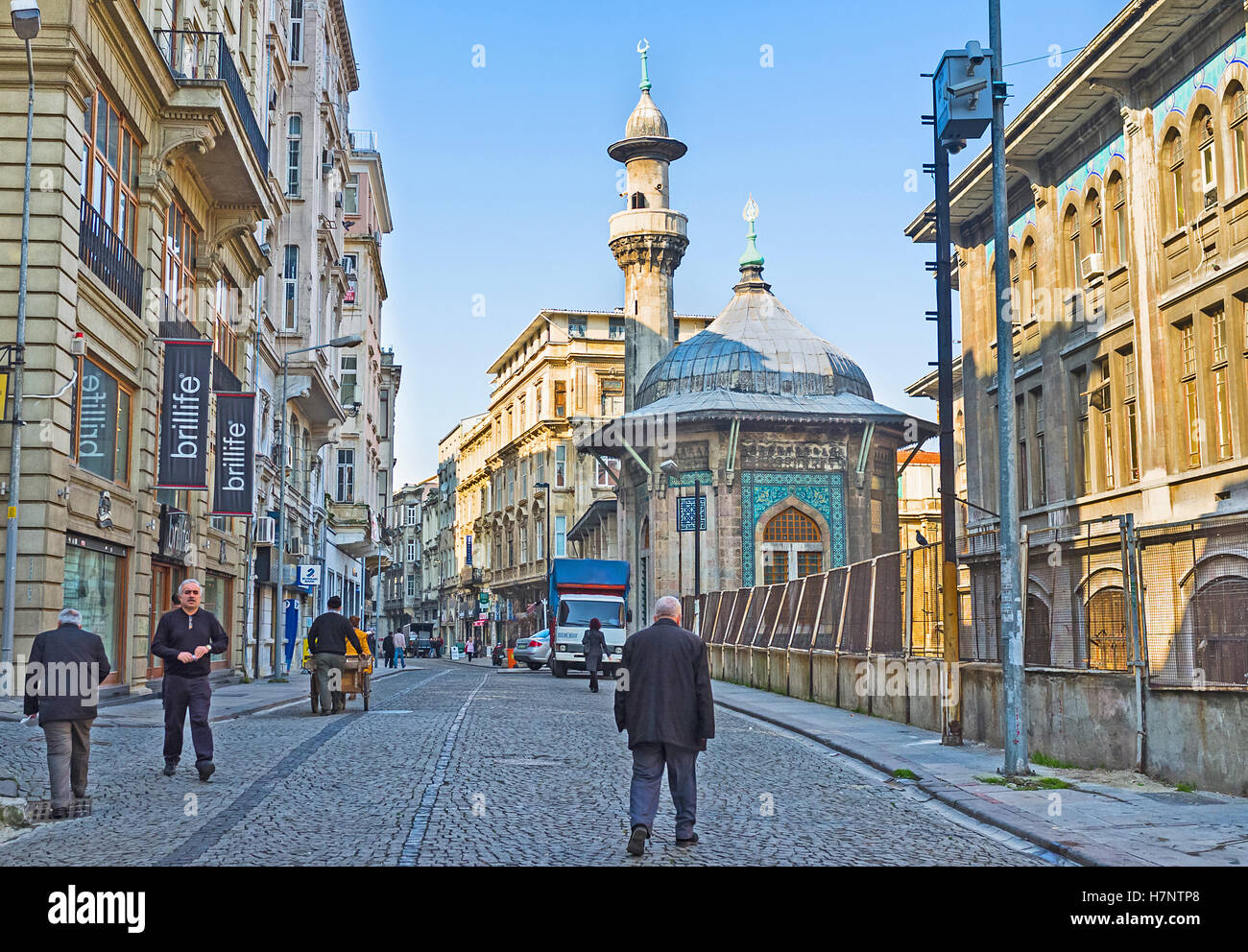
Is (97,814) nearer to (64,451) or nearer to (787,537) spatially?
(64,451)

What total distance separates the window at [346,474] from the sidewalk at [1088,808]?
47251 millimetres

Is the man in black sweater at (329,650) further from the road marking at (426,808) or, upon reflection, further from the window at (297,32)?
the window at (297,32)

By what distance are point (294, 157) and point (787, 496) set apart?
21.2 meters

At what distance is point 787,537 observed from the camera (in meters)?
50.0

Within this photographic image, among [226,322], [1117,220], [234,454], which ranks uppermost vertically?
[1117,220]

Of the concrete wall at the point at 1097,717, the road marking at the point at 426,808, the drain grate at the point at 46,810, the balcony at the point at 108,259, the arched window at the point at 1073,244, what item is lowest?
the road marking at the point at 426,808

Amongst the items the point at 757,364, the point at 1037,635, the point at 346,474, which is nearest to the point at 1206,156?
the point at 1037,635

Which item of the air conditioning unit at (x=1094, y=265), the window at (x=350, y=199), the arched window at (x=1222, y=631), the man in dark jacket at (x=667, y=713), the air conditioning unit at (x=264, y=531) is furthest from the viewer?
the window at (x=350, y=199)

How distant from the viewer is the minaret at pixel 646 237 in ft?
190

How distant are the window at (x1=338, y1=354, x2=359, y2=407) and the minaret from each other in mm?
11891

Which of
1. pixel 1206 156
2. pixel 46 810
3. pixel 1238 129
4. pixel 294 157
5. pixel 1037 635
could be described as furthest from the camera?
pixel 294 157

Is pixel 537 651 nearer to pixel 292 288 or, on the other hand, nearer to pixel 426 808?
pixel 292 288

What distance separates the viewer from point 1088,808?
10.9 m

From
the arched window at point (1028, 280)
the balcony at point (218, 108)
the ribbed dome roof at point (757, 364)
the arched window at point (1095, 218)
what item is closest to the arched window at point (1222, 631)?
the arched window at point (1095, 218)
